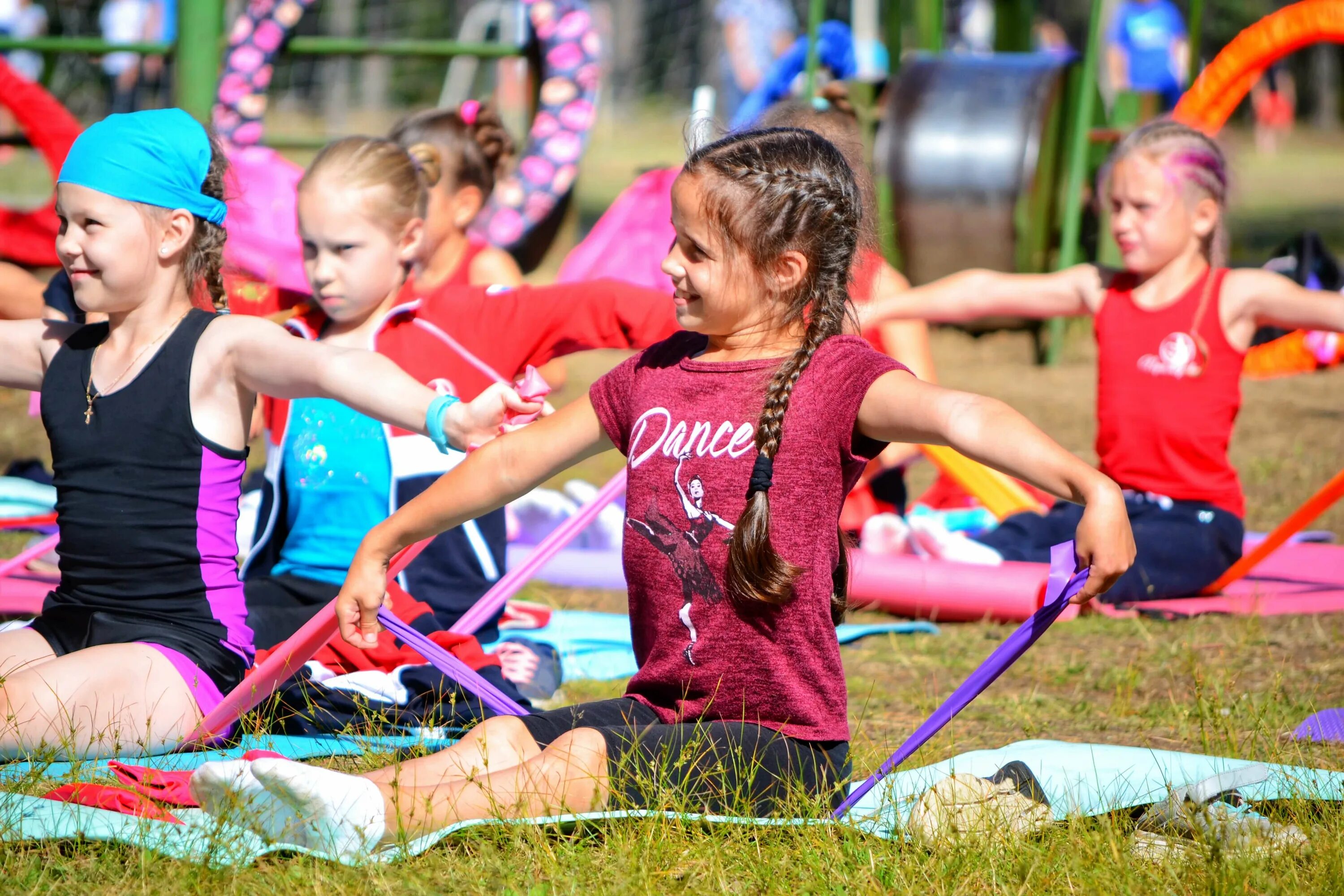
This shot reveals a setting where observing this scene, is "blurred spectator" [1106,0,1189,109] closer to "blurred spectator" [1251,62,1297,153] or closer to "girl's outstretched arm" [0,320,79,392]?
"girl's outstretched arm" [0,320,79,392]

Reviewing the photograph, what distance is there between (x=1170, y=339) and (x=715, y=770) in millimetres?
2876

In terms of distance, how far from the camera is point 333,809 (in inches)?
87.3

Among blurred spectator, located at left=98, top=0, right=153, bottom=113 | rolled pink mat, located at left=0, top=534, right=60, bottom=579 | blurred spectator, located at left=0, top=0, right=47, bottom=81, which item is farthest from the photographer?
blurred spectator, located at left=98, top=0, right=153, bottom=113

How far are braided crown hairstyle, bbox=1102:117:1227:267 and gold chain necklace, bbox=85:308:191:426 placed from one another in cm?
309

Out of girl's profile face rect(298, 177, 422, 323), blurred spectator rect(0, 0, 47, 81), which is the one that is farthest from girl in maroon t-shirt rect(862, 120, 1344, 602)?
blurred spectator rect(0, 0, 47, 81)

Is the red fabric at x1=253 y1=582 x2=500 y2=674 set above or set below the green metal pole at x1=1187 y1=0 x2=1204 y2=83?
below

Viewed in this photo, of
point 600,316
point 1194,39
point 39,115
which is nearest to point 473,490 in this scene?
point 600,316

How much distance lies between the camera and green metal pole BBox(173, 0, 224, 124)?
7723mm

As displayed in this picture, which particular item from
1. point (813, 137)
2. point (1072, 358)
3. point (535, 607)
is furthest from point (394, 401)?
point (1072, 358)

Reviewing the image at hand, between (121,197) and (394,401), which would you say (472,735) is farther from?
(121,197)

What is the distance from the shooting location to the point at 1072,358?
32.4 ft

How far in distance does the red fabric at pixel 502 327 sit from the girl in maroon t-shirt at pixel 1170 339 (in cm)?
123

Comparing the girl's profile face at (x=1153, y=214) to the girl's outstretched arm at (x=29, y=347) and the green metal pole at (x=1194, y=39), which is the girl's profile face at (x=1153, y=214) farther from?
the green metal pole at (x=1194, y=39)

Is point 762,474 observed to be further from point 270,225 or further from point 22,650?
point 270,225
